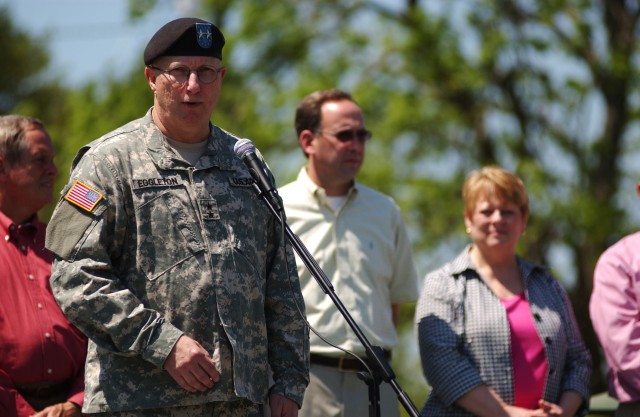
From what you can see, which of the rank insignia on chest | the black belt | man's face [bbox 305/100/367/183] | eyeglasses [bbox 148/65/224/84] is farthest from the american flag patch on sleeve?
man's face [bbox 305/100/367/183]

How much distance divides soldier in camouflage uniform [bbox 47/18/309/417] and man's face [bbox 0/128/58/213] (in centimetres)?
97

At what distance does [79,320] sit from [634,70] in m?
14.6

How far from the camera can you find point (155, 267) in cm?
373

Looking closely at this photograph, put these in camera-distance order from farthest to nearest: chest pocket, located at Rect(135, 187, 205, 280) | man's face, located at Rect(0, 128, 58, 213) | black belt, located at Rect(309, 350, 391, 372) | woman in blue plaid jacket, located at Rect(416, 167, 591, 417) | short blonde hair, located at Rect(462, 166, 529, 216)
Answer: short blonde hair, located at Rect(462, 166, 529, 216) → black belt, located at Rect(309, 350, 391, 372) → woman in blue plaid jacket, located at Rect(416, 167, 591, 417) → man's face, located at Rect(0, 128, 58, 213) → chest pocket, located at Rect(135, 187, 205, 280)

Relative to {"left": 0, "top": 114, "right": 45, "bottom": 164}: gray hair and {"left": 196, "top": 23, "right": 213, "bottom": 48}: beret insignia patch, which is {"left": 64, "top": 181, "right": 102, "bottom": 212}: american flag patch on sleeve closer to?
{"left": 196, "top": 23, "right": 213, "bottom": 48}: beret insignia patch

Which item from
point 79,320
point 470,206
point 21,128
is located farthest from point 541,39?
point 79,320

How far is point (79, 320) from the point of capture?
3.63 m

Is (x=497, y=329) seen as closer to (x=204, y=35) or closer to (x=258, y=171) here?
(x=258, y=171)

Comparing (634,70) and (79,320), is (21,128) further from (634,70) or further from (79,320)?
(634,70)

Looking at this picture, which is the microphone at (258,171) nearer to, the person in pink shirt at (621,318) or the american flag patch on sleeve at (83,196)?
the american flag patch on sleeve at (83,196)

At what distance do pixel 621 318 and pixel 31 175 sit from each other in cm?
281

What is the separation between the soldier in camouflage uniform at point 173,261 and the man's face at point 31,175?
972 millimetres

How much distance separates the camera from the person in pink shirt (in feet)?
17.4

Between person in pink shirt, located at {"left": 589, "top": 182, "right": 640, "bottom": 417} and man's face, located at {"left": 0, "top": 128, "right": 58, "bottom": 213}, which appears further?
person in pink shirt, located at {"left": 589, "top": 182, "right": 640, "bottom": 417}
